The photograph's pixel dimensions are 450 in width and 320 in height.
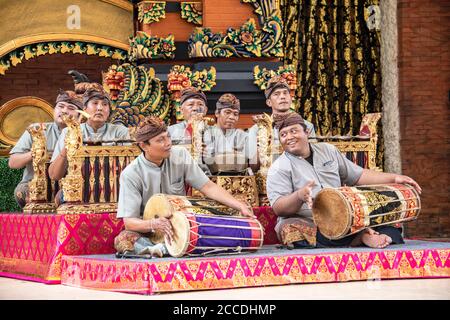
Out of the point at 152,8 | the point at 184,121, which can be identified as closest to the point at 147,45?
the point at 152,8

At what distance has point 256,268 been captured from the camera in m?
7.40

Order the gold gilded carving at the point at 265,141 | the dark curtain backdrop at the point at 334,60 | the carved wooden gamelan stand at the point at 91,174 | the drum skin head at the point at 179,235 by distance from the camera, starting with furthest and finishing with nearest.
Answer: the dark curtain backdrop at the point at 334,60 → the gold gilded carving at the point at 265,141 → the carved wooden gamelan stand at the point at 91,174 → the drum skin head at the point at 179,235

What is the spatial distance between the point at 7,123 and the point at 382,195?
5.40 meters

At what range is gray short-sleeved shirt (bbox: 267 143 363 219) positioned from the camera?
814cm

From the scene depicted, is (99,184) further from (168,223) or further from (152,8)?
(152,8)

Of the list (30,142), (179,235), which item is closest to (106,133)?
(30,142)

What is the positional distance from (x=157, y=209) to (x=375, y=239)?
1500 millimetres

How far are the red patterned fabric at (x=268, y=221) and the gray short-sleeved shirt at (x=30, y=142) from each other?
1.76m

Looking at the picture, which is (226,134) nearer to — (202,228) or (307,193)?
(307,193)

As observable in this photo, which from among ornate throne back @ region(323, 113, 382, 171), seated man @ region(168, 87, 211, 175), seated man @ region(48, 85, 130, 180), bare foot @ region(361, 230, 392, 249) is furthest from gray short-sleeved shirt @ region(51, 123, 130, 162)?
bare foot @ region(361, 230, 392, 249)

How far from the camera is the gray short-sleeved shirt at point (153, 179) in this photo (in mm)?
7762

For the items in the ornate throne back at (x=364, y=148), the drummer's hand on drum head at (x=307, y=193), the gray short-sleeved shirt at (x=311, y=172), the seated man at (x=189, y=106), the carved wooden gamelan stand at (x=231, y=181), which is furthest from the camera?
the seated man at (x=189, y=106)

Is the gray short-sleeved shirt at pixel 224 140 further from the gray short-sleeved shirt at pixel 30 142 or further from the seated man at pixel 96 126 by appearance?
the gray short-sleeved shirt at pixel 30 142

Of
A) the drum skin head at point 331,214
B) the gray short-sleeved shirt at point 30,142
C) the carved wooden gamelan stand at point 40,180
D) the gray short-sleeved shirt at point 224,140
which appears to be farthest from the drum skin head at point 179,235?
the gray short-sleeved shirt at point 30,142
